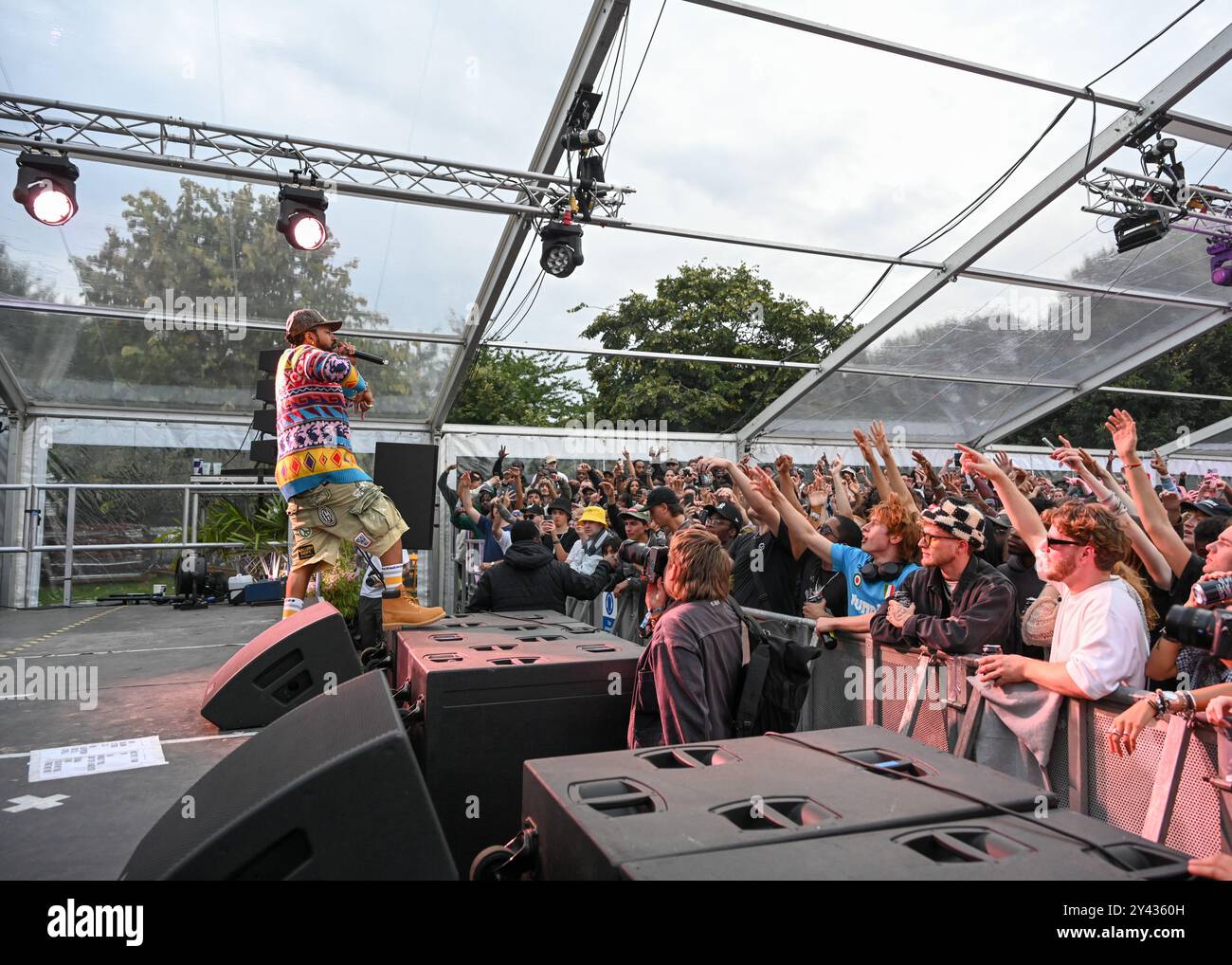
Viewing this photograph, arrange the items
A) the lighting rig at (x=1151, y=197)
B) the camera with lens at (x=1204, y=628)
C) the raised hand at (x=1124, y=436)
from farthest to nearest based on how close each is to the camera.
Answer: the lighting rig at (x=1151, y=197)
the raised hand at (x=1124, y=436)
the camera with lens at (x=1204, y=628)

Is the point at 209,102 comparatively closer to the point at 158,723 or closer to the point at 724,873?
the point at 158,723

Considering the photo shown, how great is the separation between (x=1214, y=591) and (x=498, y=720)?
209cm

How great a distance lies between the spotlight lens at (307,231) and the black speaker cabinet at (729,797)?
6.18m

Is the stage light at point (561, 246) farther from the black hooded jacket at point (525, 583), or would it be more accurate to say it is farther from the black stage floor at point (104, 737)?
the black stage floor at point (104, 737)

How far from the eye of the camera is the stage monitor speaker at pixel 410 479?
711 cm

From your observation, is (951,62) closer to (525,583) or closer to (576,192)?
(576,192)

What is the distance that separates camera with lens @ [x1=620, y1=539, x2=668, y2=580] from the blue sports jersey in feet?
3.27

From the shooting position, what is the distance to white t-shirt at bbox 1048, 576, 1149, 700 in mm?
2395

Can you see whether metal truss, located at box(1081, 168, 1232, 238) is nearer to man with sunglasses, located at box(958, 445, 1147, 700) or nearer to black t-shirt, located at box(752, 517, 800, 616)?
black t-shirt, located at box(752, 517, 800, 616)

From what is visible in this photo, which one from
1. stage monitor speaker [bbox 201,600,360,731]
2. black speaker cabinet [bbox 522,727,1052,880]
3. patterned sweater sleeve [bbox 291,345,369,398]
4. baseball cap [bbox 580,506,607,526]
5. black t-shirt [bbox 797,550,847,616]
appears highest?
patterned sweater sleeve [bbox 291,345,369,398]

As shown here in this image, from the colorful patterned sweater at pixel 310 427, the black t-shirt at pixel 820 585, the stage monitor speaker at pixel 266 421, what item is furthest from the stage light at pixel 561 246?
the black t-shirt at pixel 820 585

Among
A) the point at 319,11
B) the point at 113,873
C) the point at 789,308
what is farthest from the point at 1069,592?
the point at 789,308

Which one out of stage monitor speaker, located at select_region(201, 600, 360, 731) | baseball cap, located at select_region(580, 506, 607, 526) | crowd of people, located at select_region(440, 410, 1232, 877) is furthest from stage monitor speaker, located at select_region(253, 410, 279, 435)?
stage monitor speaker, located at select_region(201, 600, 360, 731)

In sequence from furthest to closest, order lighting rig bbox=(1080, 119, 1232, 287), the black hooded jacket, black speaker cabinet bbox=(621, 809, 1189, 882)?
lighting rig bbox=(1080, 119, 1232, 287), the black hooded jacket, black speaker cabinet bbox=(621, 809, 1189, 882)
